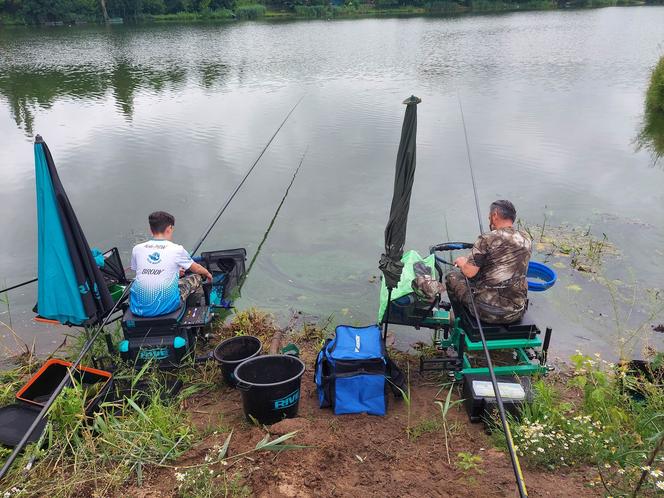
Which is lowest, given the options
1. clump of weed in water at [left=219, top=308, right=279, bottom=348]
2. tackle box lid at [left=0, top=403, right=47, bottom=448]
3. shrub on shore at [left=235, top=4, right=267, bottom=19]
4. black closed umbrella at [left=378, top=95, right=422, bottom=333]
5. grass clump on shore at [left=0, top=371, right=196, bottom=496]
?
clump of weed in water at [left=219, top=308, right=279, bottom=348]

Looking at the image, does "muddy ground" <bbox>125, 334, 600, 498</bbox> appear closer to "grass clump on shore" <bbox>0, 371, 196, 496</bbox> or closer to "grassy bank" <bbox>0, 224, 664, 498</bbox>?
"grassy bank" <bbox>0, 224, 664, 498</bbox>

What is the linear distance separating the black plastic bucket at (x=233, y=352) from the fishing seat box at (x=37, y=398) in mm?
825

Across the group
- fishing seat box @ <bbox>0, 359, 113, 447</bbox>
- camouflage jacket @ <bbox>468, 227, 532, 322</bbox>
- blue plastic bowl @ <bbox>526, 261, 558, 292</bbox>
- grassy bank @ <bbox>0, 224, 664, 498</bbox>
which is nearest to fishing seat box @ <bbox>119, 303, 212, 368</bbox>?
grassy bank @ <bbox>0, 224, 664, 498</bbox>

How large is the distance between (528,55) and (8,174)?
72.6 ft

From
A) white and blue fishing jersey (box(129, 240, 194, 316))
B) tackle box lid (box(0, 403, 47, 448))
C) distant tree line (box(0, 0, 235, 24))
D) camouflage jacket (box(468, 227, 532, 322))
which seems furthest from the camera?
distant tree line (box(0, 0, 235, 24))

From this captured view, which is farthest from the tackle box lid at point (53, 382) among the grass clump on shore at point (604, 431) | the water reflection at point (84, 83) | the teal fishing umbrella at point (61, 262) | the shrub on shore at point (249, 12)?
the shrub on shore at point (249, 12)

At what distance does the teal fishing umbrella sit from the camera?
3473mm

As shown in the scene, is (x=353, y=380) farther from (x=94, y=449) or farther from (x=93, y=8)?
(x=93, y=8)

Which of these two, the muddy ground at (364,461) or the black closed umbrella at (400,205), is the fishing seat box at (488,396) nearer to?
the muddy ground at (364,461)

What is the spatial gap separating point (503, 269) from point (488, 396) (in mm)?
Answer: 1028

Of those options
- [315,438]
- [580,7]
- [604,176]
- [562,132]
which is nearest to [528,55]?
[562,132]

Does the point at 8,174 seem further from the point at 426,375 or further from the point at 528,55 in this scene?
the point at 528,55

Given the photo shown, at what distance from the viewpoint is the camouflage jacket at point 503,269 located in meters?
3.83

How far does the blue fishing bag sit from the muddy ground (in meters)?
0.08
